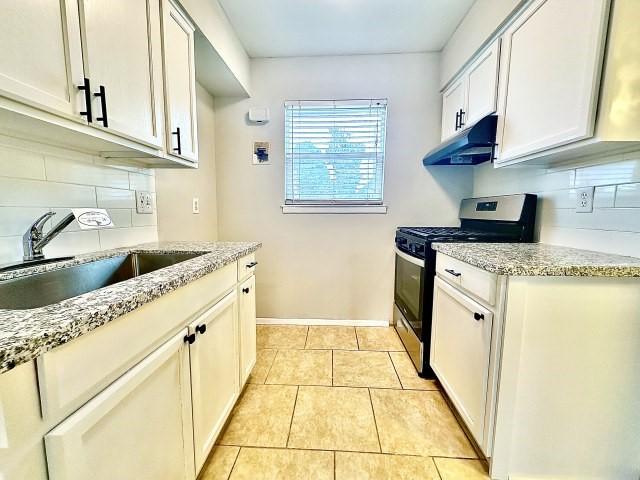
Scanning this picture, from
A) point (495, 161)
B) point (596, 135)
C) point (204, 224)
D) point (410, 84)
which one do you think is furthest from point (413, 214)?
point (204, 224)

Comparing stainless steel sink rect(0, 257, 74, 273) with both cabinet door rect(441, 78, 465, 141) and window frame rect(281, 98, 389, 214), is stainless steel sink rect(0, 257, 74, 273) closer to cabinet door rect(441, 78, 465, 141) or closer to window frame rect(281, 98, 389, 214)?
window frame rect(281, 98, 389, 214)

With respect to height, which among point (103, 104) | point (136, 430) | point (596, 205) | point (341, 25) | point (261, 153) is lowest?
point (136, 430)

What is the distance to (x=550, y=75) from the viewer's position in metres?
1.27

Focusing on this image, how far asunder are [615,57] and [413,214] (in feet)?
5.25

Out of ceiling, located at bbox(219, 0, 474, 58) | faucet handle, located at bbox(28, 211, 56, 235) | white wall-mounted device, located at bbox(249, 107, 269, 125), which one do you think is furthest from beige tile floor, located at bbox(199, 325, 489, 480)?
ceiling, located at bbox(219, 0, 474, 58)

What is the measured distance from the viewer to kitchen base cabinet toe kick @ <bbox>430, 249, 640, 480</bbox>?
3.44 ft

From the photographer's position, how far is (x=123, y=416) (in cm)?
69

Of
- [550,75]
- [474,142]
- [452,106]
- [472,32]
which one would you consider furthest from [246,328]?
[472,32]

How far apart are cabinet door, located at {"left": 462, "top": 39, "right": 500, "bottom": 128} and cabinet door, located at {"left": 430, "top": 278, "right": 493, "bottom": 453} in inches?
44.8

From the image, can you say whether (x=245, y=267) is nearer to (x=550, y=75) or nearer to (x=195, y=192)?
(x=195, y=192)

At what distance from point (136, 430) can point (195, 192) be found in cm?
176

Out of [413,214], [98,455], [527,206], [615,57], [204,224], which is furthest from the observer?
[413,214]

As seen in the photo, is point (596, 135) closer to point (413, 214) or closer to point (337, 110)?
point (413, 214)

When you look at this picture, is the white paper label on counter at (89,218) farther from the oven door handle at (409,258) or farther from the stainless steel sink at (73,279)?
the oven door handle at (409,258)
